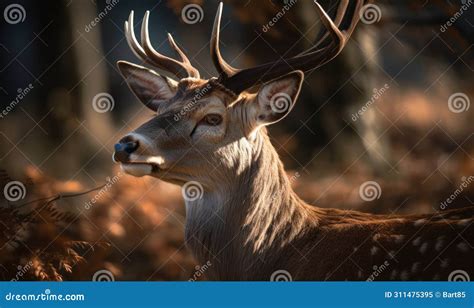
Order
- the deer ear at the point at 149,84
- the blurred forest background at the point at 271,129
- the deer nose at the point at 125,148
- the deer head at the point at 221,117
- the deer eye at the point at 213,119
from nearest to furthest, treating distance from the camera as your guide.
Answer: the deer nose at the point at 125,148 < the deer head at the point at 221,117 < the deer eye at the point at 213,119 < the deer ear at the point at 149,84 < the blurred forest background at the point at 271,129

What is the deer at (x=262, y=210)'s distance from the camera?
20.0ft

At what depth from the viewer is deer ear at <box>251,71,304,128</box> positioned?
20.1 ft

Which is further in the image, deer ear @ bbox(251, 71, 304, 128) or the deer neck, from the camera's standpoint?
the deer neck

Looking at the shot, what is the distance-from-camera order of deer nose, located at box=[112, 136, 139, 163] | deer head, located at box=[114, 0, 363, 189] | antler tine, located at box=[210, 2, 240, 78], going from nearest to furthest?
deer nose, located at box=[112, 136, 139, 163]
deer head, located at box=[114, 0, 363, 189]
antler tine, located at box=[210, 2, 240, 78]

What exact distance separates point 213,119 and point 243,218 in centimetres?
62

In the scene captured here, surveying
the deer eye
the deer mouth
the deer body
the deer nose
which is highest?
the deer eye

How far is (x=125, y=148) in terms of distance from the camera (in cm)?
580

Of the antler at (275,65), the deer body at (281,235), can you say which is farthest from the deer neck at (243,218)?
the antler at (275,65)

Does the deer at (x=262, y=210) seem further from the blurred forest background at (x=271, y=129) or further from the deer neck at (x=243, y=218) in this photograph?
the blurred forest background at (x=271, y=129)

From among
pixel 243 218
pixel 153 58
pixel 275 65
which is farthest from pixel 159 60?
pixel 243 218

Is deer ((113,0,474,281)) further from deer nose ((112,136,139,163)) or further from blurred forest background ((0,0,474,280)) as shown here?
blurred forest background ((0,0,474,280))

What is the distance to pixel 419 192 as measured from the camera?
8562 mm

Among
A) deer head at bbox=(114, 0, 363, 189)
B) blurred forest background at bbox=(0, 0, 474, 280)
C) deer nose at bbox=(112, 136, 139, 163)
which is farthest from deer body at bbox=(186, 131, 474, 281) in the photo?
blurred forest background at bbox=(0, 0, 474, 280)

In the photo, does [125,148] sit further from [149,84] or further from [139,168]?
[149,84]
